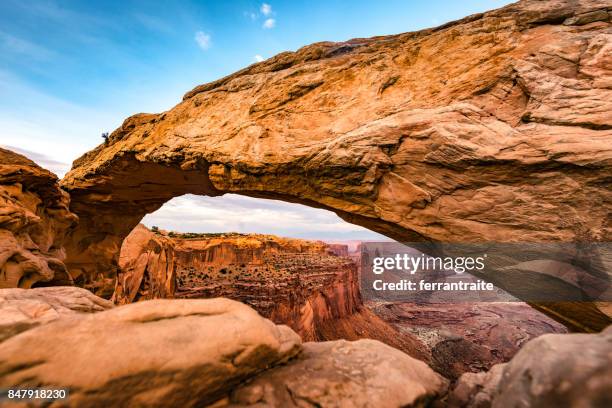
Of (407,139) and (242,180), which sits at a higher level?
(407,139)

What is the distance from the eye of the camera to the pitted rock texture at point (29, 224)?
6.62m

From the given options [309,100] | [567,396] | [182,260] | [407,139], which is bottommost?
[182,260]

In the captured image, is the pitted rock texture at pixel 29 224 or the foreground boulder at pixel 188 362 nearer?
the foreground boulder at pixel 188 362

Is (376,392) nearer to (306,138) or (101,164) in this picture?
(306,138)

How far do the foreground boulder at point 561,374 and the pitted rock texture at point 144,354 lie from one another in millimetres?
2373

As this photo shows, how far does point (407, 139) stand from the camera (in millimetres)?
5867

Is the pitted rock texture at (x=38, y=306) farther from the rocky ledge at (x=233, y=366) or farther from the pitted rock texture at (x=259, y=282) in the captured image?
the pitted rock texture at (x=259, y=282)

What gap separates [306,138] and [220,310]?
4.94 m

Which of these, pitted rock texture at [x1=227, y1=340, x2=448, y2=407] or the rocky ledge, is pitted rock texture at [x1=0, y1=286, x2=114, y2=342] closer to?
the rocky ledge

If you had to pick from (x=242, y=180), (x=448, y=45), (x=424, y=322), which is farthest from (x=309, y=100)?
(x=424, y=322)

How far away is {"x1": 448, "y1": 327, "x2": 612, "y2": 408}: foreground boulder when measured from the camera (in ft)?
5.45

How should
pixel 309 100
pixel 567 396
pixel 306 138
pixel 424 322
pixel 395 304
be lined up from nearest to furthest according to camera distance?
pixel 567 396
pixel 306 138
pixel 309 100
pixel 424 322
pixel 395 304

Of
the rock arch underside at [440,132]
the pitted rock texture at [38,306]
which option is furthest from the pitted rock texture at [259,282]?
the pitted rock texture at [38,306]

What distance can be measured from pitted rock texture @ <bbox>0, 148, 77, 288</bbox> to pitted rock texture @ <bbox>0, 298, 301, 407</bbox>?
5.87 m
